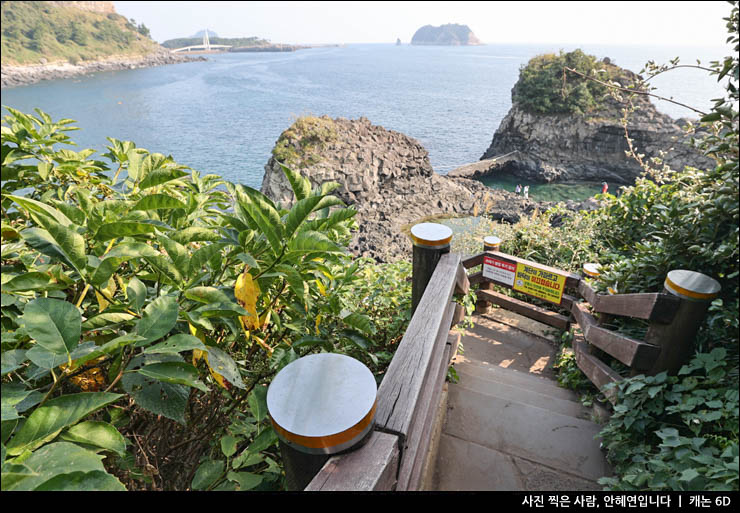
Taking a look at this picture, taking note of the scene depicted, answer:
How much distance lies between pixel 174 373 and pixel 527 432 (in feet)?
8.51

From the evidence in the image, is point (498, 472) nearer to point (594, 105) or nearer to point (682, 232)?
point (682, 232)

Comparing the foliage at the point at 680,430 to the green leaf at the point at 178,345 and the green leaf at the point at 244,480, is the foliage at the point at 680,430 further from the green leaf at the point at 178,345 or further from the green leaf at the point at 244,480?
the green leaf at the point at 178,345

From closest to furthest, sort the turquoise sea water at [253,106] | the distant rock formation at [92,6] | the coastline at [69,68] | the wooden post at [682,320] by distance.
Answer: the wooden post at [682,320] < the turquoise sea water at [253,106] < the coastline at [69,68] < the distant rock formation at [92,6]

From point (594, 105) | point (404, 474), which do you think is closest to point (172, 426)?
point (404, 474)

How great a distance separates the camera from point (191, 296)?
984mm

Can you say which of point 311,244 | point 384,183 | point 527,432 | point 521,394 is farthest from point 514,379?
point 384,183

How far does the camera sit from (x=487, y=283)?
205 inches

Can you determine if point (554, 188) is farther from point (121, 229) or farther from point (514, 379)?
point (121, 229)

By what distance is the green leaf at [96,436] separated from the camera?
746mm

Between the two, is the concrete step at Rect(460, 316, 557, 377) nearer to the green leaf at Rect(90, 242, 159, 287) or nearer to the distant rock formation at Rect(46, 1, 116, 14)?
the green leaf at Rect(90, 242, 159, 287)

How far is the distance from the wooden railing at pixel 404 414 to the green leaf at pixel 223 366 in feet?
1.09

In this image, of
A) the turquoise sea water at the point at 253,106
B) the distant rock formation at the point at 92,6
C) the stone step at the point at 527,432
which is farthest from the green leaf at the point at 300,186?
the distant rock formation at the point at 92,6
